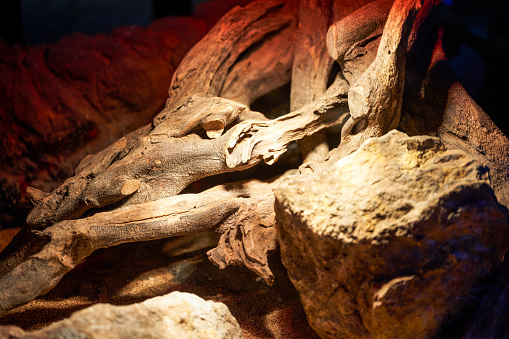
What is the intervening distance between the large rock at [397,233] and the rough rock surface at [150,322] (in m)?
0.49

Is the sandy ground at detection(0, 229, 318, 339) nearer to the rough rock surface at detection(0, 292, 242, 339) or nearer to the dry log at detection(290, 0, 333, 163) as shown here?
the rough rock surface at detection(0, 292, 242, 339)

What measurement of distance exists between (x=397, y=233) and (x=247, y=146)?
100 centimetres

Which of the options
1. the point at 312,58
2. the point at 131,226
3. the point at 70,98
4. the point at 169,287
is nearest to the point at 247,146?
the point at 131,226

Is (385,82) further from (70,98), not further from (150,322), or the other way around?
(70,98)

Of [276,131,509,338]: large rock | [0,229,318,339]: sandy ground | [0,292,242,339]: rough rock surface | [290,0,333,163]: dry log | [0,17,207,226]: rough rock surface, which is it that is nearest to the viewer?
[0,292,242,339]: rough rock surface

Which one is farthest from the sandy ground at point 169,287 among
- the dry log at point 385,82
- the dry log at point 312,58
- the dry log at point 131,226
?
→ the dry log at point 312,58

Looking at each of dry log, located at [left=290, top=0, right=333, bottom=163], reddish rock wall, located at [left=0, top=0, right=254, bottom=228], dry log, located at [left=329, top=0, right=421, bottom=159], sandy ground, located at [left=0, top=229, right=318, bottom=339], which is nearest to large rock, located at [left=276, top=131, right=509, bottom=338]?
dry log, located at [left=329, top=0, right=421, bottom=159]

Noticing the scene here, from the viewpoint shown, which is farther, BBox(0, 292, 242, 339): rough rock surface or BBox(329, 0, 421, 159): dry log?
BBox(329, 0, 421, 159): dry log

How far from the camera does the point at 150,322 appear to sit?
4.50 feet

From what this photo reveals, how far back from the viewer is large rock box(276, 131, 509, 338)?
1363 millimetres

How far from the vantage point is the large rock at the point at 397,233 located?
1.36 m

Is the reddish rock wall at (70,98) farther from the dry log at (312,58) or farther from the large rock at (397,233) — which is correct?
the large rock at (397,233)

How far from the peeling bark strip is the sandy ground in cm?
37

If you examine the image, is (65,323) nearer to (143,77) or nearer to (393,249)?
(393,249)
